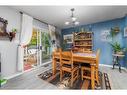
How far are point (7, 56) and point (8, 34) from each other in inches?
26.8

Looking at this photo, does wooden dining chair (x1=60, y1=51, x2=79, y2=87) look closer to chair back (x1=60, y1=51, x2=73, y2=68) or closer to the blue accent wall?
chair back (x1=60, y1=51, x2=73, y2=68)

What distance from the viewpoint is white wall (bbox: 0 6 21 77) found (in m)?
2.73

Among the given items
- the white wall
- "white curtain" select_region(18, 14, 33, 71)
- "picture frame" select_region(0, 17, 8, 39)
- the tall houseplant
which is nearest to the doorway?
"white curtain" select_region(18, 14, 33, 71)

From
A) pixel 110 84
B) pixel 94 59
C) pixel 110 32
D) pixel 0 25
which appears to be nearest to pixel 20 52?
pixel 0 25

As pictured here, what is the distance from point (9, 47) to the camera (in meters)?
2.92

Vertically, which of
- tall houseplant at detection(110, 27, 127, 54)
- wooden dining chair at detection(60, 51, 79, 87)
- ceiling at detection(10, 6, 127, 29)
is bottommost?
wooden dining chair at detection(60, 51, 79, 87)

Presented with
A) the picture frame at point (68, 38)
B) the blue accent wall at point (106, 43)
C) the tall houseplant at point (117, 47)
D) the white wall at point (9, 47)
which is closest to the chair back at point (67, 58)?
the white wall at point (9, 47)

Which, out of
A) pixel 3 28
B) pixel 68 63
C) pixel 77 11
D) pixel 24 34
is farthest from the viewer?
pixel 24 34

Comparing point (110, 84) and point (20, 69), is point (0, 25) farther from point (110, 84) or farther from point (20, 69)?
point (110, 84)

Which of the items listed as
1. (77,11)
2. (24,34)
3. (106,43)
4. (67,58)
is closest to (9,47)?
(24,34)

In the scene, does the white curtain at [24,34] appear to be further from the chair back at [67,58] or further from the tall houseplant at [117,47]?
the tall houseplant at [117,47]

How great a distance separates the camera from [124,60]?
394 cm

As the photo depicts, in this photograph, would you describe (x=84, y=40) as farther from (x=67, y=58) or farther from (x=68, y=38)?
(x=67, y=58)

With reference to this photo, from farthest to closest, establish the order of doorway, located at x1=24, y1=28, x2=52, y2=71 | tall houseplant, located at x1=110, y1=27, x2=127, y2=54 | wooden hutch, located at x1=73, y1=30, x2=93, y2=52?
wooden hutch, located at x1=73, y1=30, x2=93, y2=52 < doorway, located at x1=24, y1=28, x2=52, y2=71 < tall houseplant, located at x1=110, y1=27, x2=127, y2=54
